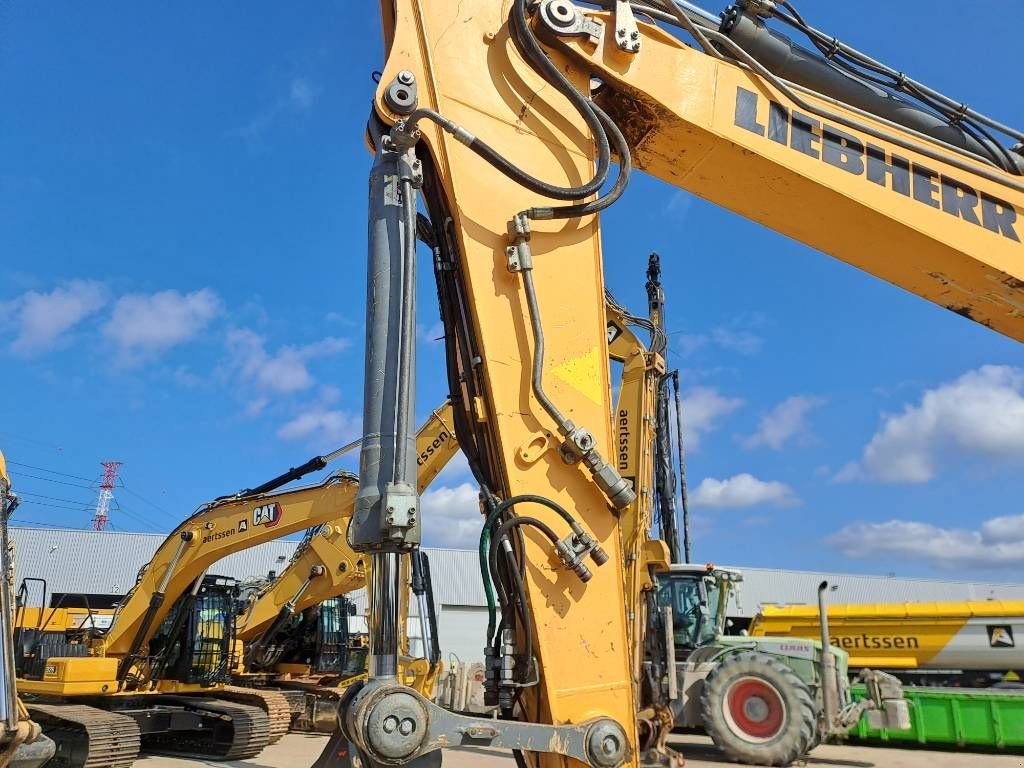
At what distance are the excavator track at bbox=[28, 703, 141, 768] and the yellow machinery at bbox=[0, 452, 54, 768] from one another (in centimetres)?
481

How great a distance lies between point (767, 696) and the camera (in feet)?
35.0

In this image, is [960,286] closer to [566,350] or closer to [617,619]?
[566,350]

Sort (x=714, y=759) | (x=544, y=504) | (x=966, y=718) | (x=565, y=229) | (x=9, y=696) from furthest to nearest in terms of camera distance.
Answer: (x=966, y=718) → (x=714, y=759) → (x=9, y=696) → (x=565, y=229) → (x=544, y=504)

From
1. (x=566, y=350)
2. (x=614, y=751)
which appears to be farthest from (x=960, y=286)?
(x=614, y=751)

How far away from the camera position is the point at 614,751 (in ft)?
10.6

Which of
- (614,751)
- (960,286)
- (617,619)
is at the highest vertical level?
(960,286)

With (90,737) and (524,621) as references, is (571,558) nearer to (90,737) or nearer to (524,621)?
(524,621)

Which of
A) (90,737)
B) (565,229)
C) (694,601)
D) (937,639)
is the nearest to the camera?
(565,229)

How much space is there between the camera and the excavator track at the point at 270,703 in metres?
12.6

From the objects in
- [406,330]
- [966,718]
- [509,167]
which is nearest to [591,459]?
[406,330]

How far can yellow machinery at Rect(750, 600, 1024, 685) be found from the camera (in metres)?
15.3

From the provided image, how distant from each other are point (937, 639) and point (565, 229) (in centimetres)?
1483

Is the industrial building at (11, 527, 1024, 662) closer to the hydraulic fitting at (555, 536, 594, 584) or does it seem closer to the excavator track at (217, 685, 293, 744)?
the excavator track at (217, 685, 293, 744)

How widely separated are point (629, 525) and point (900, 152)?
557cm
